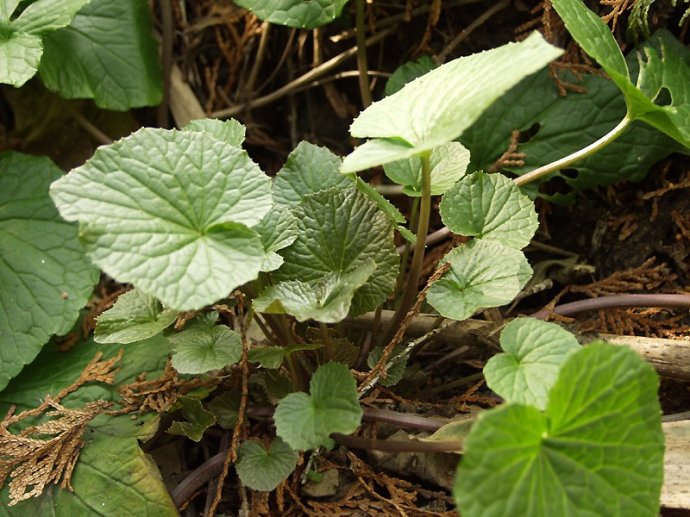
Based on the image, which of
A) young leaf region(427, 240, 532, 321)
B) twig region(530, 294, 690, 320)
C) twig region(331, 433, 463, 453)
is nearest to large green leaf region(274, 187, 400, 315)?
young leaf region(427, 240, 532, 321)

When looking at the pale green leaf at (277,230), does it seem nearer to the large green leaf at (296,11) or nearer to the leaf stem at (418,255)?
the leaf stem at (418,255)

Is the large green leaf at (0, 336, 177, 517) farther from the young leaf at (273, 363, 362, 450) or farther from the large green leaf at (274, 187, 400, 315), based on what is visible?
the large green leaf at (274, 187, 400, 315)

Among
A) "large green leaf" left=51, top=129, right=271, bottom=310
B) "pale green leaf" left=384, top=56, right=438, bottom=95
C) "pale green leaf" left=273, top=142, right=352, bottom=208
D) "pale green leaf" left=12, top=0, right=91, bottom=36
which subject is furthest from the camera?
"pale green leaf" left=384, top=56, right=438, bottom=95

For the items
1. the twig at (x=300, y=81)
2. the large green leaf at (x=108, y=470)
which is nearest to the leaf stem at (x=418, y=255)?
the large green leaf at (x=108, y=470)

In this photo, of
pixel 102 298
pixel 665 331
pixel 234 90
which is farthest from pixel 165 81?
pixel 665 331

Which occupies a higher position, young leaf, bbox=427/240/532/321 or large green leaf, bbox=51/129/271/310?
large green leaf, bbox=51/129/271/310

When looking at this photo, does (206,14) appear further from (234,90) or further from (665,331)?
(665,331)
